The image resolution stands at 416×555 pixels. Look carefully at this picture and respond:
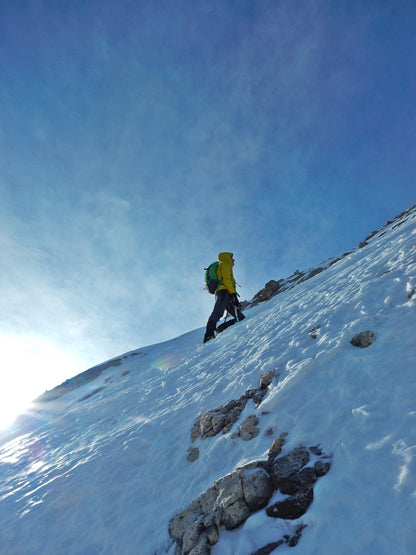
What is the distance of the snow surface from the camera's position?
316cm

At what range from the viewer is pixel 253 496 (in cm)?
A: 388

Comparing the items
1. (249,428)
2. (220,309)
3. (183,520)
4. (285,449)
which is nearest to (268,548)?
(285,449)

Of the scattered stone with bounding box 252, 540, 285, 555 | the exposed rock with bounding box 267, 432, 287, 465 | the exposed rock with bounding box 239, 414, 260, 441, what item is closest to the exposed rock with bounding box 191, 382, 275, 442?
the exposed rock with bounding box 239, 414, 260, 441

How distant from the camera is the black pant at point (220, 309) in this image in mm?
19883

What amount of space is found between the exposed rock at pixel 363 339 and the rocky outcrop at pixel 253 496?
260 cm

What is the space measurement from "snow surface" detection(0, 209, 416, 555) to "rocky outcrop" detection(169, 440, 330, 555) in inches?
5.1

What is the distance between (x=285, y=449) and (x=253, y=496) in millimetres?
795

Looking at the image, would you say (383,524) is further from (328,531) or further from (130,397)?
(130,397)

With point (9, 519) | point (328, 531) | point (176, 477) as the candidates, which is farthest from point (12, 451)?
point (328, 531)

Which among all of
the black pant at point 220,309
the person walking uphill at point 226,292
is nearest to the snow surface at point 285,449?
the black pant at point 220,309

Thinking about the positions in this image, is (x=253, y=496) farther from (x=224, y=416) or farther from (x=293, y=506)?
(x=224, y=416)

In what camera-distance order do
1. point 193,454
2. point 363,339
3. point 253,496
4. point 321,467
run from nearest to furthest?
1. point 321,467
2. point 253,496
3. point 363,339
4. point 193,454

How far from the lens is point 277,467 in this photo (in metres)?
4.08

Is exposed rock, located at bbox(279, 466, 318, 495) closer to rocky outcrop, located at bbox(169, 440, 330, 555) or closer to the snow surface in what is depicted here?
rocky outcrop, located at bbox(169, 440, 330, 555)
